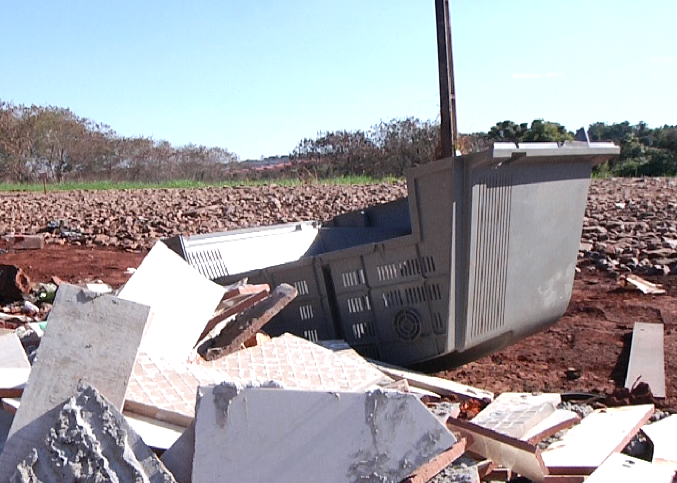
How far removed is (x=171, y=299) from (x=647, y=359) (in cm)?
291

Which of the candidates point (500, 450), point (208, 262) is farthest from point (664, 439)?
point (208, 262)

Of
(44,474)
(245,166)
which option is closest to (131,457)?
(44,474)

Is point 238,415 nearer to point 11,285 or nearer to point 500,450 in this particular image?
point 500,450

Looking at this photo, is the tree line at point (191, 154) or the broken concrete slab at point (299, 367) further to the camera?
the tree line at point (191, 154)

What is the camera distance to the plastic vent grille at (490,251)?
373 centimetres

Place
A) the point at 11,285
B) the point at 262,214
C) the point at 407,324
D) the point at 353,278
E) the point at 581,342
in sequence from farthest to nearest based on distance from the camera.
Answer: the point at 262,214 → the point at 11,285 → the point at 581,342 → the point at 353,278 → the point at 407,324

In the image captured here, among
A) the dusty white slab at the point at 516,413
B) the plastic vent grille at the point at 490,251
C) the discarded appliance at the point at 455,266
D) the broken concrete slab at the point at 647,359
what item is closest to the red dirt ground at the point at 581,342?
the broken concrete slab at the point at 647,359

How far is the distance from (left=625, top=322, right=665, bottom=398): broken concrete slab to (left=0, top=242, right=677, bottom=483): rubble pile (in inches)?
17.8

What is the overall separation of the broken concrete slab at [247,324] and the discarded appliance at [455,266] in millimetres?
394

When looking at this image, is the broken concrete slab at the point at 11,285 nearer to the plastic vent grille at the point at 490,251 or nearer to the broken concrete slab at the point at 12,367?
the broken concrete slab at the point at 12,367

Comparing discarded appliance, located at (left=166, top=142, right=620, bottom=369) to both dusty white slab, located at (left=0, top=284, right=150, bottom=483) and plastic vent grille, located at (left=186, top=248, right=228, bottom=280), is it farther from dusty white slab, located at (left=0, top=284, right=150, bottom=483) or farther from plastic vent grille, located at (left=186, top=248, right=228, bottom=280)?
dusty white slab, located at (left=0, top=284, right=150, bottom=483)

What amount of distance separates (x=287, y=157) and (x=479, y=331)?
2523cm

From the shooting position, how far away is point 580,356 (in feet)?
15.9

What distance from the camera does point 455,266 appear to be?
12.1 ft
